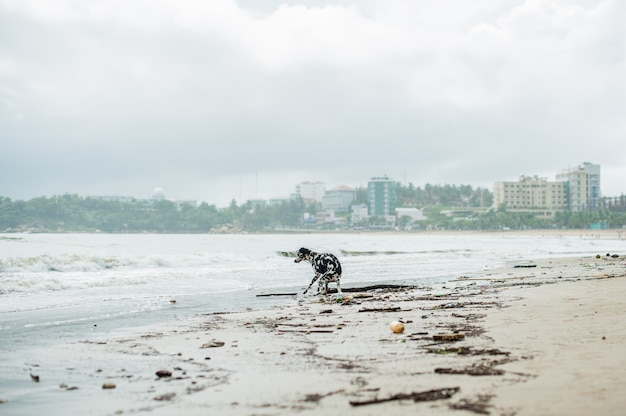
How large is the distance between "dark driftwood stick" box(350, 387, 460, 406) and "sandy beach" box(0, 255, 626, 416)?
14mm

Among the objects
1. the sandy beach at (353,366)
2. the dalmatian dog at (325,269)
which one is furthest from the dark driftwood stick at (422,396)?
the dalmatian dog at (325,269)

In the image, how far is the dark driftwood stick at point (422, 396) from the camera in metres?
4.36

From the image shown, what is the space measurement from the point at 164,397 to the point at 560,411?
2913 millimetres

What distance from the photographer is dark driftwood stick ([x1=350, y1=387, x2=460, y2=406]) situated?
436cm

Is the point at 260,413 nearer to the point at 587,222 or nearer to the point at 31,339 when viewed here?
the point at 31,339

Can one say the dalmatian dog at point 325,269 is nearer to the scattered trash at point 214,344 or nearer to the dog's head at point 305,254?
the dog's head at point 305,254

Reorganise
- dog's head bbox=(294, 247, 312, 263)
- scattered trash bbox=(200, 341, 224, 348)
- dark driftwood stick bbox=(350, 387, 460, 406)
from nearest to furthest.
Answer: dark driftwood stick bbox=(350, 387, 460, 406)
scattered trash bbox=(200, 341, 224, 348)
dog's head bbox=(294, 247, 312, 263)

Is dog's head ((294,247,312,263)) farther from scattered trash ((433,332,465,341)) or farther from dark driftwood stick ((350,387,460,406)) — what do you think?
→ dark driftwood stick ((350,387,460,406))

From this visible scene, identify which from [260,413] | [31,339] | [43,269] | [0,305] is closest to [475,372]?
[260,413]

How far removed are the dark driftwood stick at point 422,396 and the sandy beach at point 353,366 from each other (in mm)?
14

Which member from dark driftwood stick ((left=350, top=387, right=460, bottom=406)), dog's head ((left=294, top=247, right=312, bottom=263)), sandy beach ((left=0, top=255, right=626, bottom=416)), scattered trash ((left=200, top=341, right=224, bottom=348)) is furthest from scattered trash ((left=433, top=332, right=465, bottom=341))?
dog's head ((left=294, top=247, right=312, bottom=263))

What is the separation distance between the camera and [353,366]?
5.69 m

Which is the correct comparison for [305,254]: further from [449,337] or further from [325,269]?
[449,337]

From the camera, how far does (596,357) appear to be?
5551mm
